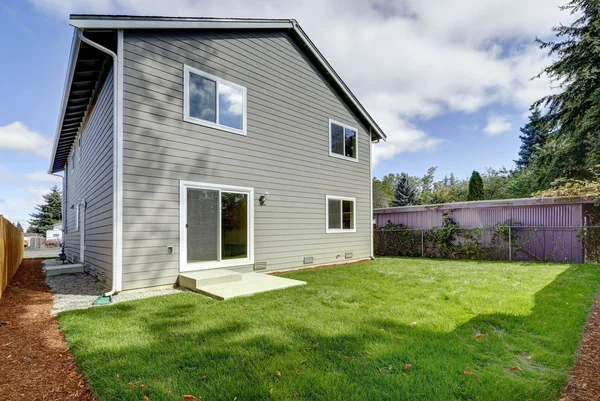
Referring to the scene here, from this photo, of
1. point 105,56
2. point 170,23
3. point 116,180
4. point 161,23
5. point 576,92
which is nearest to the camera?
point 116,180

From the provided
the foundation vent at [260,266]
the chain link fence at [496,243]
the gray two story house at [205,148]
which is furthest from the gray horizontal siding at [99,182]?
the chain link fence at [496,243]

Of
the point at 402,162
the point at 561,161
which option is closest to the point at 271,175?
the point at 561,161

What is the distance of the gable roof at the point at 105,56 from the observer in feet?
17.1

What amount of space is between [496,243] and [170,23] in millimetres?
11728

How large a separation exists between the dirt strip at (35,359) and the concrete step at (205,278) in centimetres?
194

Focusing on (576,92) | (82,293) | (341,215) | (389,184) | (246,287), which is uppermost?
(576,92)

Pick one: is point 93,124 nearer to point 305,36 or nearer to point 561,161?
point 305,36

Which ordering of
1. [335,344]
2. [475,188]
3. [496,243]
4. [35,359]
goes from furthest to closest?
[475,188]
[496,243]
[335,344]
[35,359]

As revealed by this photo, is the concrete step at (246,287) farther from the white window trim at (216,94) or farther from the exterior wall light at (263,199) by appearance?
the white window trim at (216,94)

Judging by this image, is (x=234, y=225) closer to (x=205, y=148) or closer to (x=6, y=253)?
(x=205, y=148)

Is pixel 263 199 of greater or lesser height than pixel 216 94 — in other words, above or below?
below

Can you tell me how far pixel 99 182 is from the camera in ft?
21.6

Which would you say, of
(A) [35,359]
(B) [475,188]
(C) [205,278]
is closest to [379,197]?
(B) [475,188]

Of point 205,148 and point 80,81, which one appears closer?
point 205,148
